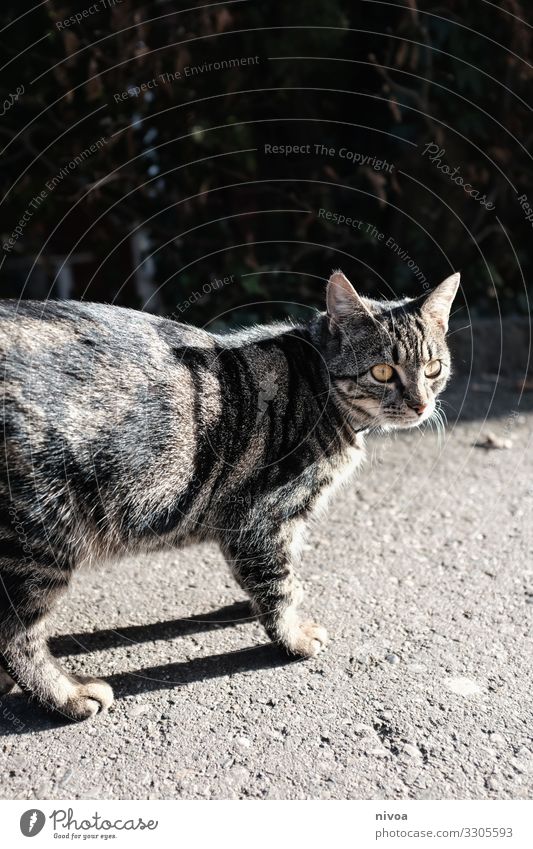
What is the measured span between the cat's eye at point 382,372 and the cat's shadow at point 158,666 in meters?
1.05

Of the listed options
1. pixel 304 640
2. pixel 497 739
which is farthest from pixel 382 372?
pixel 497 739

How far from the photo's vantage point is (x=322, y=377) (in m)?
2.81

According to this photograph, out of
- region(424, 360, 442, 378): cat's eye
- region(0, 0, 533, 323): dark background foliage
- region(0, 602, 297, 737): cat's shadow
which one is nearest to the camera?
region(0, 602, 297, 737): cat's shadow

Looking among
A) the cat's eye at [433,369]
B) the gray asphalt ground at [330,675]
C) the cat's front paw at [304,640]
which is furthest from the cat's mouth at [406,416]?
the cat's front paw at [304,640]

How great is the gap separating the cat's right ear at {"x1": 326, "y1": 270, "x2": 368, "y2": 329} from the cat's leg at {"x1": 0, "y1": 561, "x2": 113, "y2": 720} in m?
1.35

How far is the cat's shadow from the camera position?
2375 mm

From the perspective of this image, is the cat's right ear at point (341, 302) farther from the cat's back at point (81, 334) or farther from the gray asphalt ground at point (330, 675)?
the gray asphalt ground at point (330, 675)

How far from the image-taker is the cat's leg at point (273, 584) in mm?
2600

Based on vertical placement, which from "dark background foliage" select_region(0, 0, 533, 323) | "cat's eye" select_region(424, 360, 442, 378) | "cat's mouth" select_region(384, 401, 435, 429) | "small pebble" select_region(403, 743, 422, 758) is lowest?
"small pebble" select_region(403, 743, 422, 758)

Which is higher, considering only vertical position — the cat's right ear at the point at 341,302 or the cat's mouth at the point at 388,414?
the cat's right ear at the point at 341,302

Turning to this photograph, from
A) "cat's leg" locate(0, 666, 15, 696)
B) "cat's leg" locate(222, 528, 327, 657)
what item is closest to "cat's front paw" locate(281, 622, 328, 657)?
"cat's leg" locate(222, 528, 327, 657)

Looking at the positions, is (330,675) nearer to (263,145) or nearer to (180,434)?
(180,434)

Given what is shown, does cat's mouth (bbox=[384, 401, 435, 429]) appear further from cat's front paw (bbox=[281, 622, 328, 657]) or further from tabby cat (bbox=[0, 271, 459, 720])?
cat's front paw (bbox=[281, 622, 328, 657])

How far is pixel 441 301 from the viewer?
2.94 metres
